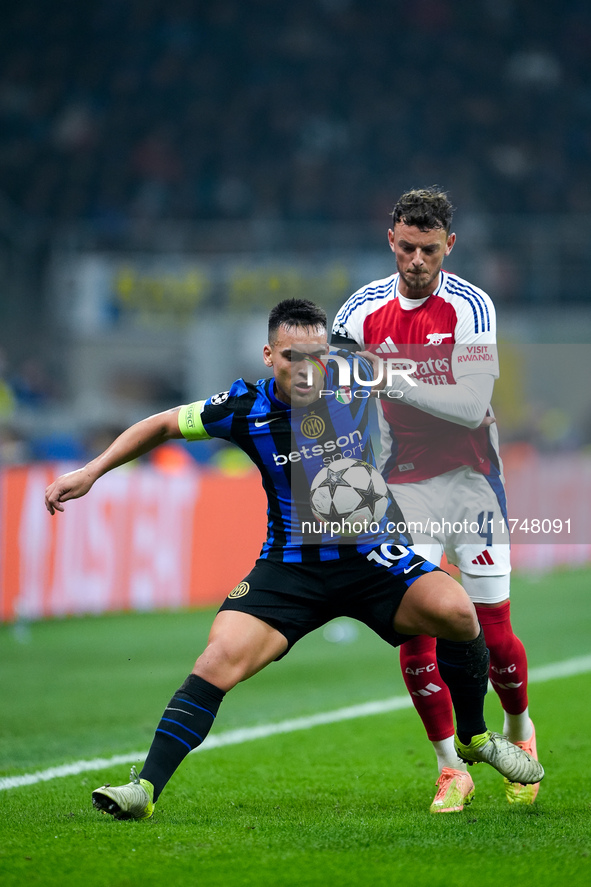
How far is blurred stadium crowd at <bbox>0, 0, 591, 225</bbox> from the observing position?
22219 millimetres

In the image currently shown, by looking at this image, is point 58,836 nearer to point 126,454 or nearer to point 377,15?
point 126,454

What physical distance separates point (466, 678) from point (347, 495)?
2.72 ft

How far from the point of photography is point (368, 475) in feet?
13.4

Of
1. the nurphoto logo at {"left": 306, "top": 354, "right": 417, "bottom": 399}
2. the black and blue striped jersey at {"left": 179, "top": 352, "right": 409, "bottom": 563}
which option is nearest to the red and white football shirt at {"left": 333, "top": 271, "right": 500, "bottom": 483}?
the nurphoto logo at {"left": 306, "top": 354, "right": 417, "bottom": 399}

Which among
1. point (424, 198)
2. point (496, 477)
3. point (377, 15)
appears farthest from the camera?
point (377, 15)

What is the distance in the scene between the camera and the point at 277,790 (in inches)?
175

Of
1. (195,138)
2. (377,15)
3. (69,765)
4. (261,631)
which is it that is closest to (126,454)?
(261,631)

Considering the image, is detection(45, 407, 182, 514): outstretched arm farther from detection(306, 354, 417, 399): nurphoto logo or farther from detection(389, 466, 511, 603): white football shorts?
detection(389, 466, 511, 603): white football shorts

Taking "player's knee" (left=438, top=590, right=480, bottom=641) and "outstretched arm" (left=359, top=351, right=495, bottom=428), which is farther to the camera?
"outstretched arm" (left=359, top=351, right=495, bottom=428)

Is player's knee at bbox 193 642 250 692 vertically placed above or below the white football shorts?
below

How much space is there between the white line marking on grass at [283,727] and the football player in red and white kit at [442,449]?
1.56 m

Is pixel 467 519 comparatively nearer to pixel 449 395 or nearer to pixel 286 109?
pixel 449 395

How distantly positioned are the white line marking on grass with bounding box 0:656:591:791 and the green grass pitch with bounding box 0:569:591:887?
94mm

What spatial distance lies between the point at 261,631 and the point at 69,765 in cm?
167
